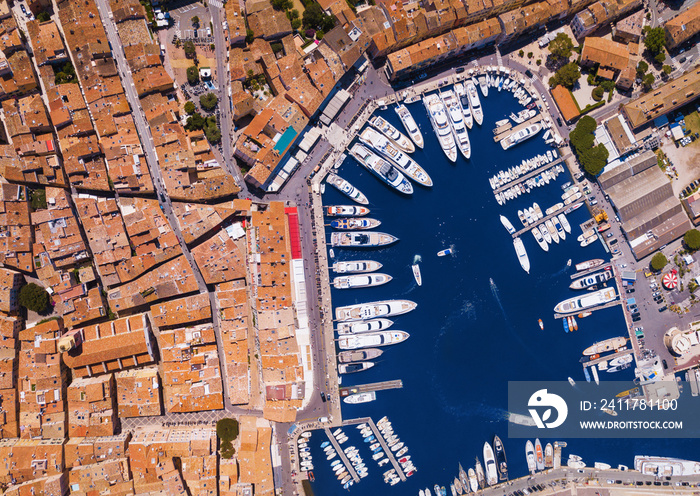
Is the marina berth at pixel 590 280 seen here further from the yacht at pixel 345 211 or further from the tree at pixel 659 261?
the yacht at pixel 345 211

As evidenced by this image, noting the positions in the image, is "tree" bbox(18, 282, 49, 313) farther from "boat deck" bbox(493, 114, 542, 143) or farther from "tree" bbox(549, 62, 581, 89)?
"tree" bbox(549, 62, 581, 89)

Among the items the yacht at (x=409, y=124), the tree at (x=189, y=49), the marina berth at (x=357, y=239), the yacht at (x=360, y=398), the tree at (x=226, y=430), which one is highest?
the tree at (x=189, y=49)

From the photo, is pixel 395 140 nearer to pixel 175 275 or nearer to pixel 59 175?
pixel 175 275

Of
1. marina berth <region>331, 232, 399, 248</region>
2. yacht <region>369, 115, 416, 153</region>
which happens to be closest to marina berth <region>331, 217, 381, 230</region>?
marina berth <region>331, 232, 399, 248</region>

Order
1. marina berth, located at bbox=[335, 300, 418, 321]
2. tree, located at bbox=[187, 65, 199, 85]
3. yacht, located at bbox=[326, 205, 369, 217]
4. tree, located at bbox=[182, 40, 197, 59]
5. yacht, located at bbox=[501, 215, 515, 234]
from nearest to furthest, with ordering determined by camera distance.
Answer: tree, located at bbox=[182, 40, 197, 59], tree, located at bbox=[187, 65, 199, 85], yacht, located at bbox=[326, 205, 369, 217], marina berth, located at bbox=[335, 300, 418, 321], yacht, located at bbox=[501, 215, 515, 234]

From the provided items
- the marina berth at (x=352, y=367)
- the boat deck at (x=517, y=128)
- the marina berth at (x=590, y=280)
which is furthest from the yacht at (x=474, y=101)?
the marina berth at (x=352, y=367)

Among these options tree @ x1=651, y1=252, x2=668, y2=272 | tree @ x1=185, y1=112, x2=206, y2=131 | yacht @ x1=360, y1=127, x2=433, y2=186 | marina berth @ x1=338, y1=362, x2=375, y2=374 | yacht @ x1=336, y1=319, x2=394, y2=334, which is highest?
tree @ x1=185, y1=112, x2=206, y2=131
